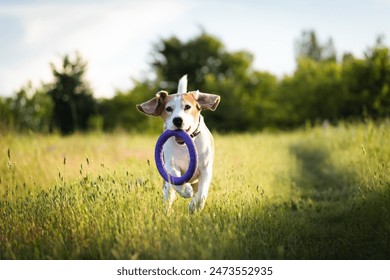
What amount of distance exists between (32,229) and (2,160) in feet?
12.3

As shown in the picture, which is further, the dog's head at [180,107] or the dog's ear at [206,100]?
the dog's ear at [206,100]

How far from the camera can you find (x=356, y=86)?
21875mm

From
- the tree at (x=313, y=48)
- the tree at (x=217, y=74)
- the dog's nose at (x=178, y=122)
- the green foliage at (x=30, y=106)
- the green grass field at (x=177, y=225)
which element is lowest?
the green grass field at (x=177, y=225)

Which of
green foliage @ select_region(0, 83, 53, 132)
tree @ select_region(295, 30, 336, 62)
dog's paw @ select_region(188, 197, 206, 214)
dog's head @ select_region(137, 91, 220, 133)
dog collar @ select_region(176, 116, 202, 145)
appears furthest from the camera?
tree @ select_region(295, 30, 336, 62)

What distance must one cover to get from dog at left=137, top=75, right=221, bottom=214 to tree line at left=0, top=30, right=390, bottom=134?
15393 mm

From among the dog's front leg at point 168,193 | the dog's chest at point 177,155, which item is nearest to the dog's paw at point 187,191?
the dog's front leg at point 168,193

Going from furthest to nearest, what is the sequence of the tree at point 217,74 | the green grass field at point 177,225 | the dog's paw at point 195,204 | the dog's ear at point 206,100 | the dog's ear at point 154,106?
the tree at point 217,74, the dog's ear at point 206,100, the dog's ear at point 154,106, the dog's paw at point 195,204, the green grass field at point 177,225

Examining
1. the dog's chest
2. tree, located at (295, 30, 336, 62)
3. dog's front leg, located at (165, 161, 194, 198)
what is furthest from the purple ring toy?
tree, located at (295, 30, 336, 62)

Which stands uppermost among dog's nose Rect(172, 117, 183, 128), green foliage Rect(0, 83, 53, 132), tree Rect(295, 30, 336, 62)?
tree Rect(295, 30, 336, 62)

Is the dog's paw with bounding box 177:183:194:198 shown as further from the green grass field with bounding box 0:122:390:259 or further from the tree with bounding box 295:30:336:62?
the tree with bounding box 295:30:336:62

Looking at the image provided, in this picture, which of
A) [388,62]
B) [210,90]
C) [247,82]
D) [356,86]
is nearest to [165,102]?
[388,62]

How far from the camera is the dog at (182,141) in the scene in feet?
15.3

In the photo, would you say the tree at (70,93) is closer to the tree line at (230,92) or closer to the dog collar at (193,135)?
the tree line at (230,92)

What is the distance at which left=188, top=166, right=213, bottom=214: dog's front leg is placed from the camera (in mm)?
4598
